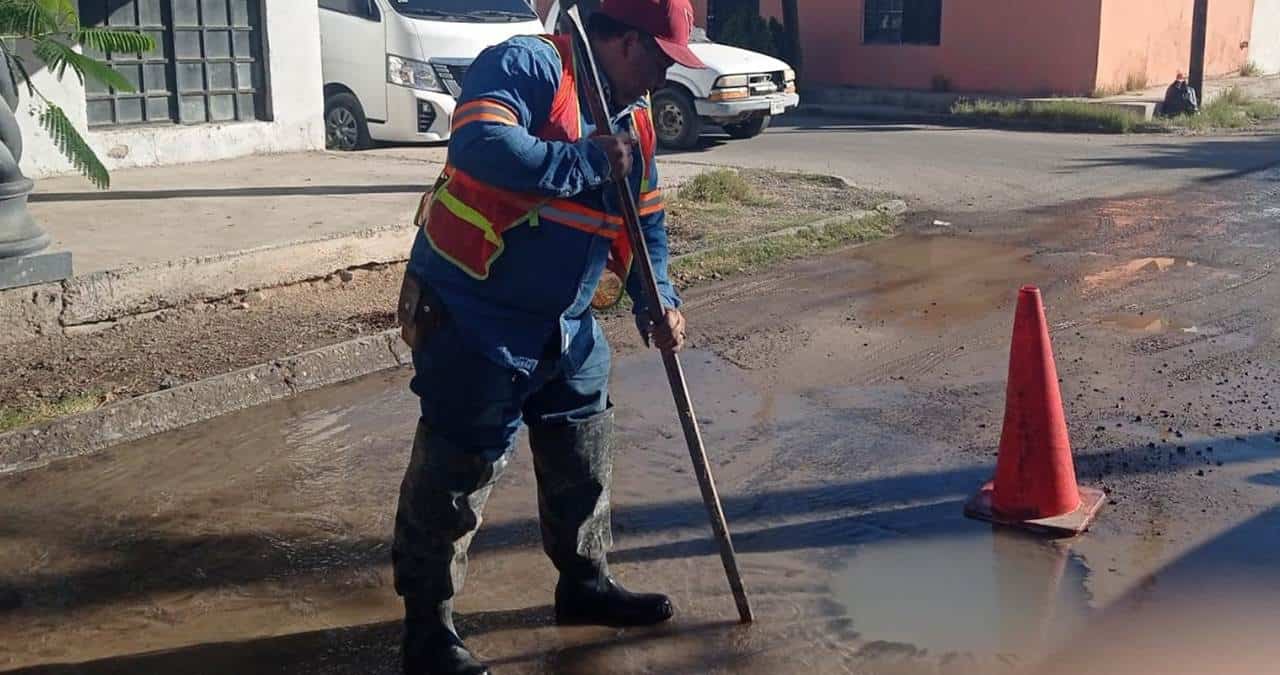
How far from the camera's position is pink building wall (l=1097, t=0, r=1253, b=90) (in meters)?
22.7

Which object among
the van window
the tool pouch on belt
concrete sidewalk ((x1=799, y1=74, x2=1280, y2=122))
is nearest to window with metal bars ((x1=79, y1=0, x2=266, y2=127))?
the van window

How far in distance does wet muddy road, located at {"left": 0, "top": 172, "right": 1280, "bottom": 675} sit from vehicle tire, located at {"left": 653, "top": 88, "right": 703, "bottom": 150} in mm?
8408

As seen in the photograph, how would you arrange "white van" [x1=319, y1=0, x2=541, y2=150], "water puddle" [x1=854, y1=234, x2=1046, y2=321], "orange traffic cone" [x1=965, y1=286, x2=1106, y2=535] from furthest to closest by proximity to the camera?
"white van" [x1=319, y1=0, x2=541, y2=150], "water puddle" [x1=854, y1=234, x2=1046, y2=321], "orange traffic cone" [x1=965, y1=286, x2=1106, y2=535]

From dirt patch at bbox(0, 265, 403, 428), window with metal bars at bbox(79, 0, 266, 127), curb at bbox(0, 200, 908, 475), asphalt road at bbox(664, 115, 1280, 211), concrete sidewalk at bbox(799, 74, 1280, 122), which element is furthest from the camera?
concrete sidewalk at bbox(799, 74, 1280, 122)

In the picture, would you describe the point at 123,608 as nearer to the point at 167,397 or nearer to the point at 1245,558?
the point at 167,397

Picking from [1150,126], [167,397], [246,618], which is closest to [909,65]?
[1150,126]

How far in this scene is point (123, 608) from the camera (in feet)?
13.4

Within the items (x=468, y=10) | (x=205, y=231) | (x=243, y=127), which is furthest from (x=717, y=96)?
(x=205, y=231)

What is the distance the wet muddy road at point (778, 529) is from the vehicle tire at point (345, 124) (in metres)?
6.75

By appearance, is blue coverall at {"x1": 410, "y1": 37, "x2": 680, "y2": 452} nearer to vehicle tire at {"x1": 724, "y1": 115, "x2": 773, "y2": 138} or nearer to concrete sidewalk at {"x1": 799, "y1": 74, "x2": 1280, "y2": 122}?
vehicle tire at {"x1": 724, "y1": 115, "x2": 773, "y2": 138}

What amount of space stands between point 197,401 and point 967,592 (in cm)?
341

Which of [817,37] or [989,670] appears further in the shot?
[817,37]

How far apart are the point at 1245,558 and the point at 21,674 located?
375 centimetres

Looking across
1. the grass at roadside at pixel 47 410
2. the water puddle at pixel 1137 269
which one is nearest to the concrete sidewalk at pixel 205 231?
the grass at roadside at pixel 47 410
